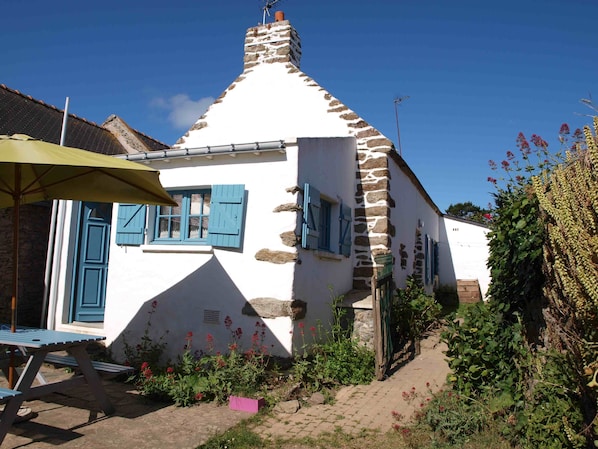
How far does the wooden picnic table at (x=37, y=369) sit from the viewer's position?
366 centimetres

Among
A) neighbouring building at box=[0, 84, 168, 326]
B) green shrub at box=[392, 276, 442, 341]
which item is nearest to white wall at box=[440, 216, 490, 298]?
green shrub at box=[392, 276, 442, 341]

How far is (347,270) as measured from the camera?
8.25 metres

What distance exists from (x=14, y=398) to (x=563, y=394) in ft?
13.9

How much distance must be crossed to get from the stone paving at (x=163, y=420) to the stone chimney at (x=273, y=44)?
724 cm

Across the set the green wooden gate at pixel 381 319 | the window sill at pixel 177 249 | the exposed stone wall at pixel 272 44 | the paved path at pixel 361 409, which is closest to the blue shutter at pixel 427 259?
the green wooden gate at pixel 381 319

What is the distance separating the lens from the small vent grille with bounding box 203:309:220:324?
6.35 metres

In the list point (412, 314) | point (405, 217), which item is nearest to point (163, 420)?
point (412, 314)

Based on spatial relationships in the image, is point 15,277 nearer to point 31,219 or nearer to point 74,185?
point 74,185

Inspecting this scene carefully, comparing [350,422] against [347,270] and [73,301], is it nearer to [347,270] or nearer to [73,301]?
[347,270]

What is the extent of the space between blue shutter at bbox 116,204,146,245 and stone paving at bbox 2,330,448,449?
2.25 meters

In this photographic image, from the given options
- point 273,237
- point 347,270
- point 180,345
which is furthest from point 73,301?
point 347,270

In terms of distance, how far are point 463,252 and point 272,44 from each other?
971cm

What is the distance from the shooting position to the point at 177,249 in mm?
6680

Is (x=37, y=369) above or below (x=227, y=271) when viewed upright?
below
